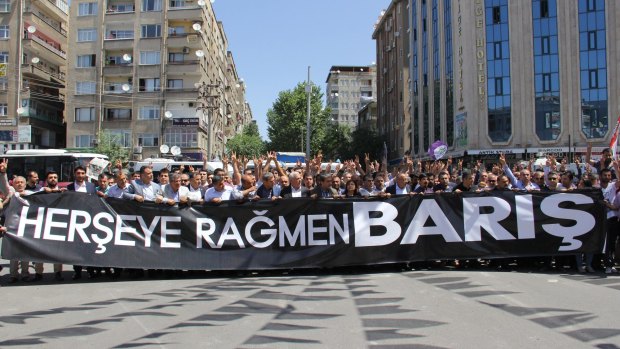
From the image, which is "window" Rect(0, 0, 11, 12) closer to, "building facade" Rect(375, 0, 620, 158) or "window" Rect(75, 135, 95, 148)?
"window" Rect(75, 135, 95, 148)

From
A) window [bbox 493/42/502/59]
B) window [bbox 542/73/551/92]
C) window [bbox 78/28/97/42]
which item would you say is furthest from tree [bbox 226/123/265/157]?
window [bbox 542/73/551/92]

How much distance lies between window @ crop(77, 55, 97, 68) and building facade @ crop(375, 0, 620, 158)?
3426cm

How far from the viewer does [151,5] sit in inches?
2030

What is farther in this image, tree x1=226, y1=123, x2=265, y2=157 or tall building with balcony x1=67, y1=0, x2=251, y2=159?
tree x1=226, y1=123, x2=265, y2=157

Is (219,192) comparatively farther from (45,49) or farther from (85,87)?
(45,49)

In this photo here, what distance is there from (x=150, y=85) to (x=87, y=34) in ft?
26.5

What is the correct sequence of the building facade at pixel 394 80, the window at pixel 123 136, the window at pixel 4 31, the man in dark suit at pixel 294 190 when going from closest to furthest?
the man in dark suit at pixel 294 190
the window at pixel 4 31
the window at pixel 123 136
the building facade at pixel 394 80

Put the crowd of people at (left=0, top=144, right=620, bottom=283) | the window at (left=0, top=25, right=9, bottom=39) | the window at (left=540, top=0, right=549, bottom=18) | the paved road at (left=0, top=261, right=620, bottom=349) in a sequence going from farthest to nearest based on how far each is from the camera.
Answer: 1. the window at (left=0, top=25, right=9, bottom=39)
2. the window at (left=540, top=0, right=549, bottom=18)
3. the crowd of people at (left=0, top=144, right=620, bottom=283)
4. the paved road at (left=0, top=261, right=620, bottom=349)

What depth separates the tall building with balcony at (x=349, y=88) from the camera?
5276 inches

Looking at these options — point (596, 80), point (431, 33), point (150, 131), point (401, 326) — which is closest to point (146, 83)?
point (150, 131)

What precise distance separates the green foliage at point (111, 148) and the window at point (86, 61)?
25.9ft

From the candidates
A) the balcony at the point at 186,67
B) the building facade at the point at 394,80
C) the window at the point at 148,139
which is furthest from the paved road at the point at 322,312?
the building facade at the point at 394,80

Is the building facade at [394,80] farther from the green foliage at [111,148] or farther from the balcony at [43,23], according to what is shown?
the balcony at [43,23]

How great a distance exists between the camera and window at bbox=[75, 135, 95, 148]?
50.6 meters
